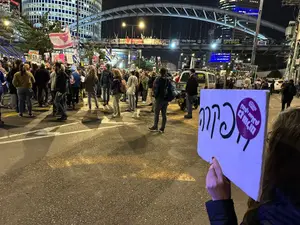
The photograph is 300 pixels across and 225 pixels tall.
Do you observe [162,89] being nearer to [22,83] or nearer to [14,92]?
[22,83]

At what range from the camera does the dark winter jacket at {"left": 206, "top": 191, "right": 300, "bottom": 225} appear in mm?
1018

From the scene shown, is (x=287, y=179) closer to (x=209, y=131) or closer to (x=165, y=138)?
(x=209, y=131)

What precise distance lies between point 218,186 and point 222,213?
13 centimetres

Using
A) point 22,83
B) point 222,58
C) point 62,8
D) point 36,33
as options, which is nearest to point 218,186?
point 22,83

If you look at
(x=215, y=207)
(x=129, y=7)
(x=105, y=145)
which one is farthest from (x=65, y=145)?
(x=129, y=7)

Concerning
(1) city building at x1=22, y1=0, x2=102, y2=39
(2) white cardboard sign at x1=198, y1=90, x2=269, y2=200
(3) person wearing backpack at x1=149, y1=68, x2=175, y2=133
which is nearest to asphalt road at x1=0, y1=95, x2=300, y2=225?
(3) person wearing backpack at x1=149, y1=68, x2=175, y2=133

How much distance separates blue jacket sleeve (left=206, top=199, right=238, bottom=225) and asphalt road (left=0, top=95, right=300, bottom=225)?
7.19ft

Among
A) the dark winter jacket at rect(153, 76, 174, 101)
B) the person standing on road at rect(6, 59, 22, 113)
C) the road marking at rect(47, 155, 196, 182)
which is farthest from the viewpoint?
the person standing on road at rect(6, 59, 22, 113)

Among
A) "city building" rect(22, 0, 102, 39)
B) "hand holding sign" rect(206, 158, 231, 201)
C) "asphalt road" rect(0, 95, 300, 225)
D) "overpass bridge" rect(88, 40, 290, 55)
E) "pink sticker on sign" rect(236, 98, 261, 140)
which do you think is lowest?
"asphalt road" rect(0, 95, 300, 225)

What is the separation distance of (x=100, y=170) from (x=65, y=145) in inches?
72.6

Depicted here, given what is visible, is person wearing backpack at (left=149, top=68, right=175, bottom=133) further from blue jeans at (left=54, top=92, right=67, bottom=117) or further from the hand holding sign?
the hand holding sign

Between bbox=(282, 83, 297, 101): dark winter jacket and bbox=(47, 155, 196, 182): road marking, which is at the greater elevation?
bbox=(282, 83, 297, 101): dark winter jacket

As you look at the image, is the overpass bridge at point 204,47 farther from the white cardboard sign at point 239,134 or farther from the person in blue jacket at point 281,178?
the person in blue jacket at point 281,178

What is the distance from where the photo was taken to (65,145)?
252 inches
